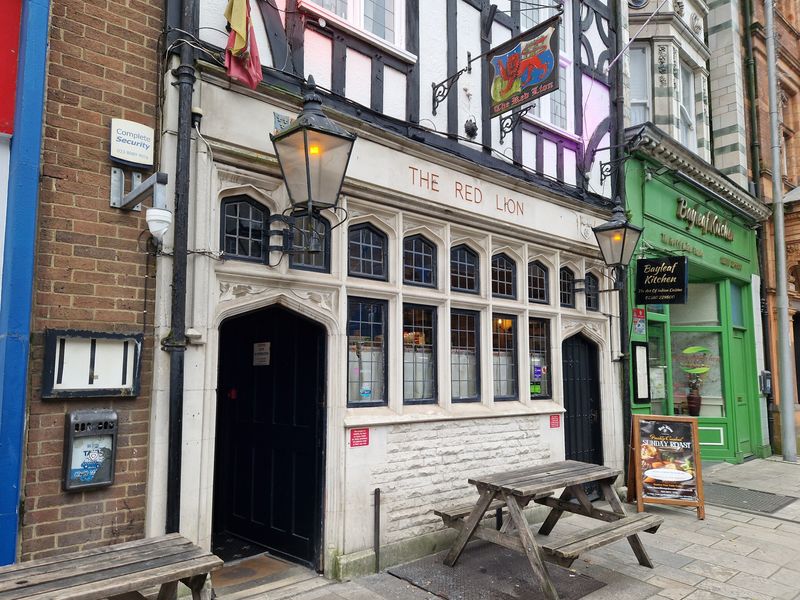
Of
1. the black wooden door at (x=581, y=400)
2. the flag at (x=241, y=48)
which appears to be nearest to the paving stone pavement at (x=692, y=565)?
the black wooden door at (x=581, y=400)

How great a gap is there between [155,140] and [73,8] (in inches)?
38.9

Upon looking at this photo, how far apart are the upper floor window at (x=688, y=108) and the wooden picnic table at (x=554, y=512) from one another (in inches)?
339

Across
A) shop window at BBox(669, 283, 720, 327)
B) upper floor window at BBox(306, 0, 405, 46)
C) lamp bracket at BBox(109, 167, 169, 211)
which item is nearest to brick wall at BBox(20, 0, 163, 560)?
lamp bracket at BBox(109, 167, 169, 211)

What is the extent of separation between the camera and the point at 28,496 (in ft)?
12.2

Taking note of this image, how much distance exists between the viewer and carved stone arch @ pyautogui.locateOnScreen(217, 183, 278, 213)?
4.82m

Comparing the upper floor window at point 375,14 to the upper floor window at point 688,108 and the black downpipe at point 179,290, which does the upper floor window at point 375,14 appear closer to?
the black downpipe at point 179,290

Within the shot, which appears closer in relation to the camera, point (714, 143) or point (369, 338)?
point (369, 338)

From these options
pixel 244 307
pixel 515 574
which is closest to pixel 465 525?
pixel 515 574

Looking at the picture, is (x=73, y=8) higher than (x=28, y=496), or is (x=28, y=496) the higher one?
(x=73, y=8)

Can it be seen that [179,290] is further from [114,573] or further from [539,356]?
[539,356]

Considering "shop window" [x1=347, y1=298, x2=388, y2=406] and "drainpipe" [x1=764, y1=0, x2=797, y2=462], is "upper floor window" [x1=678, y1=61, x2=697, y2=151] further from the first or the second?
"shop window" [x1=347, y1=298, x2=388, y2=406]

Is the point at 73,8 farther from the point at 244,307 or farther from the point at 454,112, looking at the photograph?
the point at 454,112

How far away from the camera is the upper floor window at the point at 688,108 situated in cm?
1202

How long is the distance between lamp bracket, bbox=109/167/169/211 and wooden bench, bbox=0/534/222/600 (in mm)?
2083
